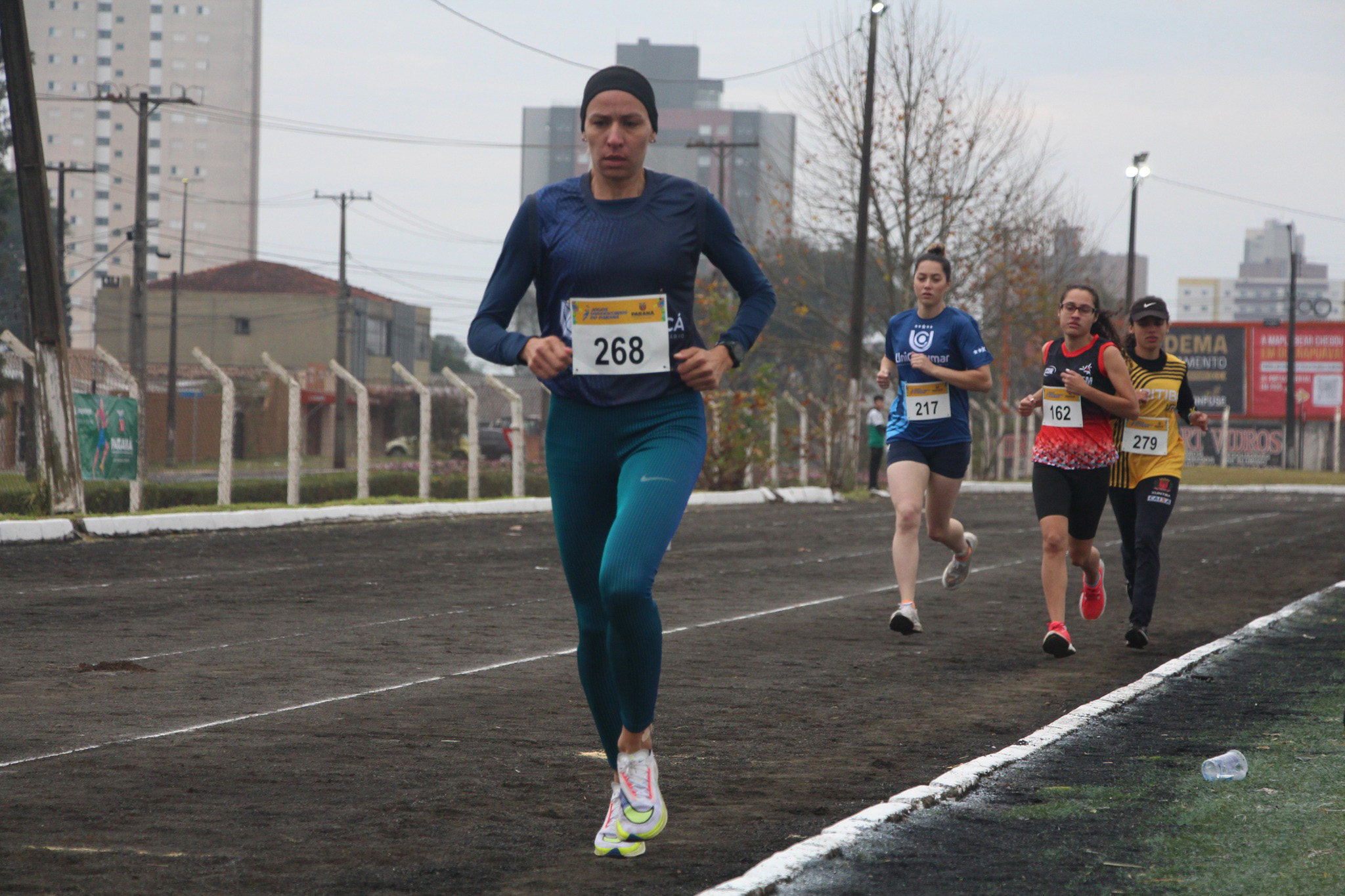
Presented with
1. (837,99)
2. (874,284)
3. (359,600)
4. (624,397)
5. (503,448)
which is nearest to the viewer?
(624,397)

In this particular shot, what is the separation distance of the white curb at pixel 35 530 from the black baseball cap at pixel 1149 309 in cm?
1046

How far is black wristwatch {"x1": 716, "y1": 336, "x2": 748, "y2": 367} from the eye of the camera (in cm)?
439

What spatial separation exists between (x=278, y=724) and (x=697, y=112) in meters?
188

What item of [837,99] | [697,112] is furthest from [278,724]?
[697,112]

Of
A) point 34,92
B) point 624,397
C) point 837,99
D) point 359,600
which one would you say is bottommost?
point 359,600

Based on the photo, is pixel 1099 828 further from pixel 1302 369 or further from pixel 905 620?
pixel 1302 369

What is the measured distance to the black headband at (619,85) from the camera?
4.27 meters

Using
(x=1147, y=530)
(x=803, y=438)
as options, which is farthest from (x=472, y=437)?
(x=1147, y=530)

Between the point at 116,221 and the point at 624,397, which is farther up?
the point at 116,221

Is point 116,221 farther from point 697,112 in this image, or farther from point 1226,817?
point 1226,817

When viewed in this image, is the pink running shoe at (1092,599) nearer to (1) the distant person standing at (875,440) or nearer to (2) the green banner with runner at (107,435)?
(2) the green banner with runner at (107,435)

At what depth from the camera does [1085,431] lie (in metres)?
8.69

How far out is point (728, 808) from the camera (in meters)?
4.68

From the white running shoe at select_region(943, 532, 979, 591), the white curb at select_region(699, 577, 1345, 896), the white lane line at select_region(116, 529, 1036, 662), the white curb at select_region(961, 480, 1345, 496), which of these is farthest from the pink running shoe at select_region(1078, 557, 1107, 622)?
the white curb at select_region(961, 480, 1345, 496)
